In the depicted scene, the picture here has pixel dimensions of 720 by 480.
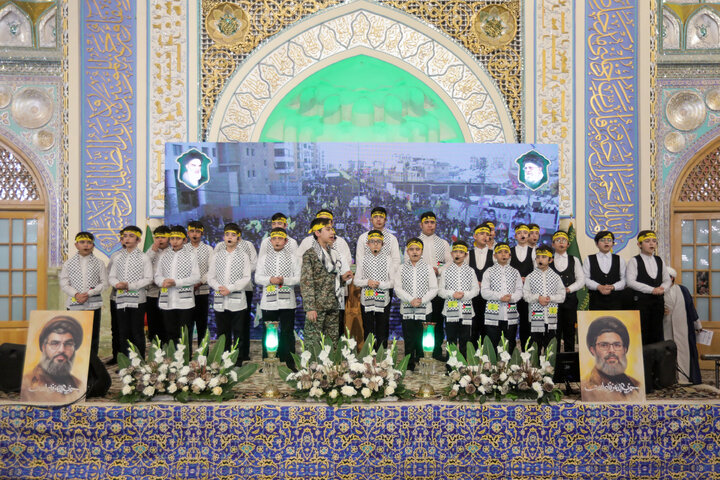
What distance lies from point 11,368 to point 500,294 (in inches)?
138

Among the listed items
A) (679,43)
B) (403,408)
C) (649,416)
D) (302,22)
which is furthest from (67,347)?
(679,43)

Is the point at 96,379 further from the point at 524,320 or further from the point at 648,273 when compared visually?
the point at 648,273

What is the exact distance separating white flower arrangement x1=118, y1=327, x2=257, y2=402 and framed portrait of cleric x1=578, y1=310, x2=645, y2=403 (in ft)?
7.22

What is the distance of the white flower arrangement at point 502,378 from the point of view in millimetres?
4158

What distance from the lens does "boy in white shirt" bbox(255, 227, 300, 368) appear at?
5.40 meters

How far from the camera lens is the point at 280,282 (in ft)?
17.7

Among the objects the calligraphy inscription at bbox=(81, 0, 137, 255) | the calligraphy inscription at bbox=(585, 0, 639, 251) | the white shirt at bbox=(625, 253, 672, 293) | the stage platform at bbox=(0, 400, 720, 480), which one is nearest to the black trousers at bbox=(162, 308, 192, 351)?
the stage platform at bbox=(0, 400, 720, 480)

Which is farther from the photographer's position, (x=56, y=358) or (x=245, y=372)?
(x=245, y=372)

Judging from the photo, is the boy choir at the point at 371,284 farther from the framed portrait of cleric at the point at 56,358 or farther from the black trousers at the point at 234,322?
the framed portrait of cleric at the point at 56,358

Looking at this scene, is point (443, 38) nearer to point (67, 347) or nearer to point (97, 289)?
point (97, 289)

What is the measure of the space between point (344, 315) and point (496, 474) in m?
2.27

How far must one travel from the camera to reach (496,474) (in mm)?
4066

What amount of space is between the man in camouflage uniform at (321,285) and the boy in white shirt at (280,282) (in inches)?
7.5

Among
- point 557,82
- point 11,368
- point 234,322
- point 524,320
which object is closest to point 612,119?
point 557,82
